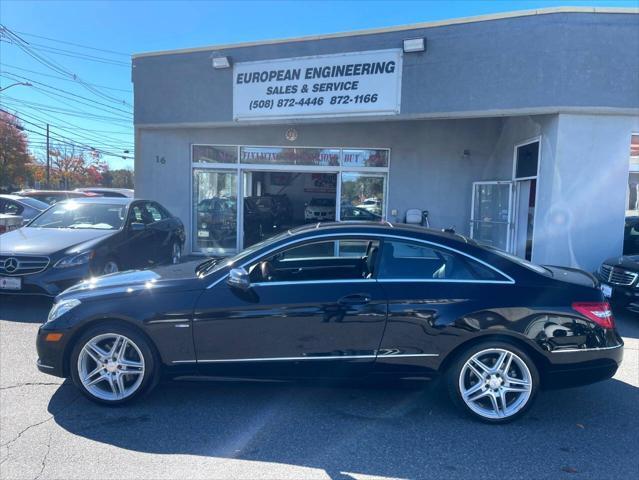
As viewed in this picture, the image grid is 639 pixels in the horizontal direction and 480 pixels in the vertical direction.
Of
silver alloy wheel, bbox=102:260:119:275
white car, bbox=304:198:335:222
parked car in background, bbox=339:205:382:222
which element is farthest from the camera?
white car, bbox=304:198:335:222

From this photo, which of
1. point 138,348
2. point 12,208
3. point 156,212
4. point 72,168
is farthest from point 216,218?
point 72,168

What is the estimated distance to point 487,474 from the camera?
281 centimetres

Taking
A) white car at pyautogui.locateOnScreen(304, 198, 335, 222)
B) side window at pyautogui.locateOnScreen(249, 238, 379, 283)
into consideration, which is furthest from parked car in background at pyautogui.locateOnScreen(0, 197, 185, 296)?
white car at pyautogui.locateOnScreen(304, 198, 335, 222)

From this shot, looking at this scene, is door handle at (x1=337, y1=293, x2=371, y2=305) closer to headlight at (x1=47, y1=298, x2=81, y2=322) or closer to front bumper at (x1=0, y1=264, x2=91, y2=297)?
headlight at (x1=47, y1=298, x2=81, y2=322)

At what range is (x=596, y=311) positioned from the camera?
11.3ft

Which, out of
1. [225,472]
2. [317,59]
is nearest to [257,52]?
[317,59]

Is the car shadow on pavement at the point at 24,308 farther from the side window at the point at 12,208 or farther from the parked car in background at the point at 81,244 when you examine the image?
the side window at the point at 12,208

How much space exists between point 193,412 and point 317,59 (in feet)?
24.8

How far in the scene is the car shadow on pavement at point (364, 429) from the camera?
293cm

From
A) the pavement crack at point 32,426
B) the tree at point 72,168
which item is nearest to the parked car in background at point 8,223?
the pavement crack at point 32,426

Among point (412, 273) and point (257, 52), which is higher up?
point (257, 52)

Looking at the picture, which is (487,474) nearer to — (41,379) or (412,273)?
(412,273)

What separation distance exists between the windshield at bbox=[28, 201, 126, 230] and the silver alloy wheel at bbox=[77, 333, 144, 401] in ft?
12.9

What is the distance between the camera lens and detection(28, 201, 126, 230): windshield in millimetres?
7206
